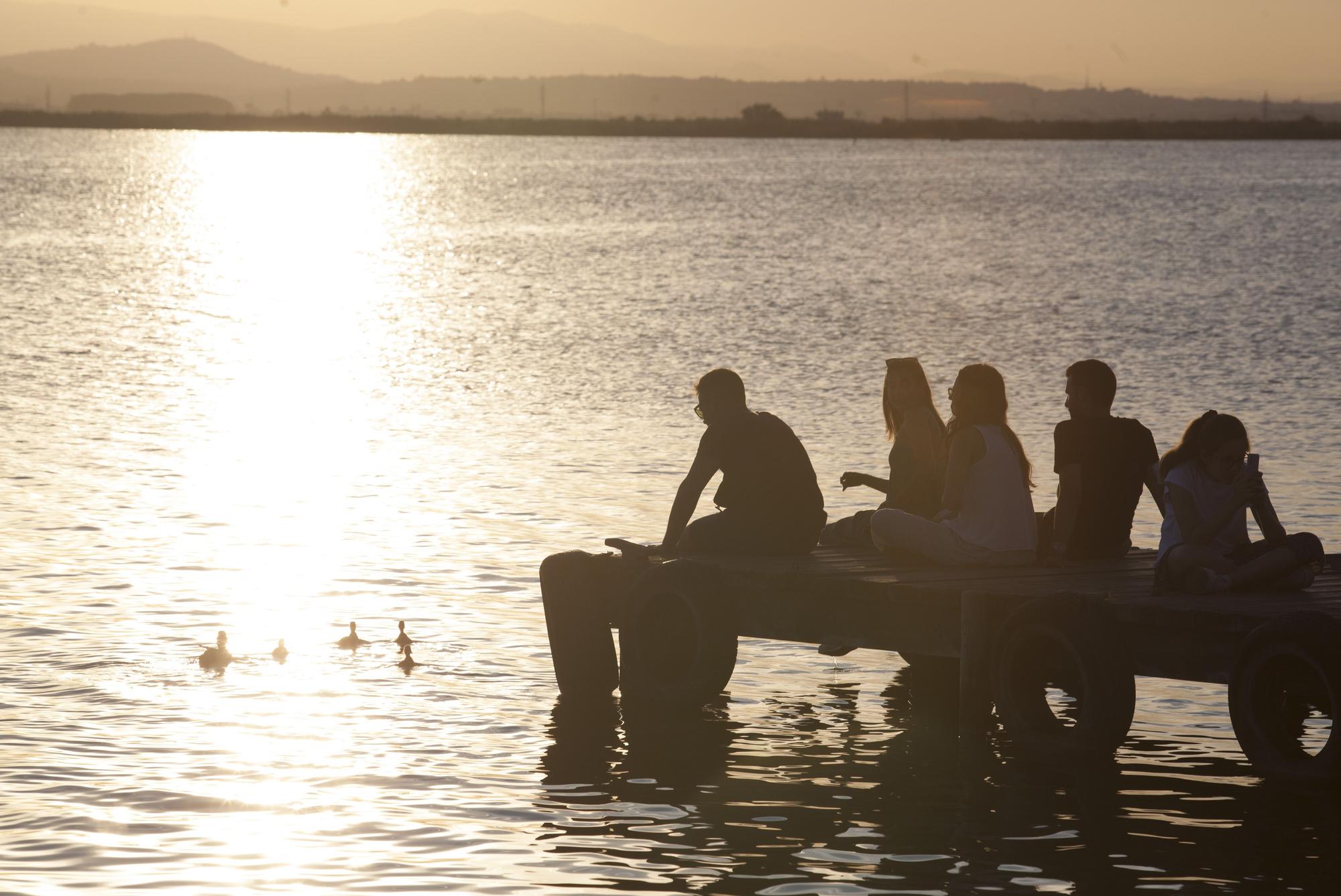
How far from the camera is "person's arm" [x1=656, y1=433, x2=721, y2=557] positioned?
1161 centimetres

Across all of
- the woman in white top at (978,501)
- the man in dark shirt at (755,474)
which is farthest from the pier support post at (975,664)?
the man in dark shirt at (755,474)

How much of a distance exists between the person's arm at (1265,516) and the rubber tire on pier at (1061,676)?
3.70 ft

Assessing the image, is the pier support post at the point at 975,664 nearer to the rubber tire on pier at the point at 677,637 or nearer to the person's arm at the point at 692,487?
the rubber tire on pier at the point at 677,637

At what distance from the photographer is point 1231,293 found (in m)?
55.6

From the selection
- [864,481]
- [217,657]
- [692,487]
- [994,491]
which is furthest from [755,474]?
[217,657]

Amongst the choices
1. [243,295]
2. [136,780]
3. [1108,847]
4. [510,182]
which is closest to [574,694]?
[136,780]

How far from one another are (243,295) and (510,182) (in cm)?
9625

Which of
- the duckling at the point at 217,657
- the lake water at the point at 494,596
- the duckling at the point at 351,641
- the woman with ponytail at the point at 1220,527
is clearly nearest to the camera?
the lake water at the point at 494,596

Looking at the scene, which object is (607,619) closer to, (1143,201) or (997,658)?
(997,658)

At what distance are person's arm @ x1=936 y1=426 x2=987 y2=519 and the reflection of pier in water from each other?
1576 mm

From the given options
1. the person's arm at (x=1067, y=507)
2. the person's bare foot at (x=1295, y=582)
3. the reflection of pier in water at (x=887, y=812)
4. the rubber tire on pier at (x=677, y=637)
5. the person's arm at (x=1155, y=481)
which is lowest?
the reflection of pier in water at (x=887, y=812)

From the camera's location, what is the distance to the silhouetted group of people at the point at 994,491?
10195 mm

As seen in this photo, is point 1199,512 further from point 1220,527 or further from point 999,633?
point 999,633

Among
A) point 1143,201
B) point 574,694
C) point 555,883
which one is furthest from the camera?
point 1143,201
